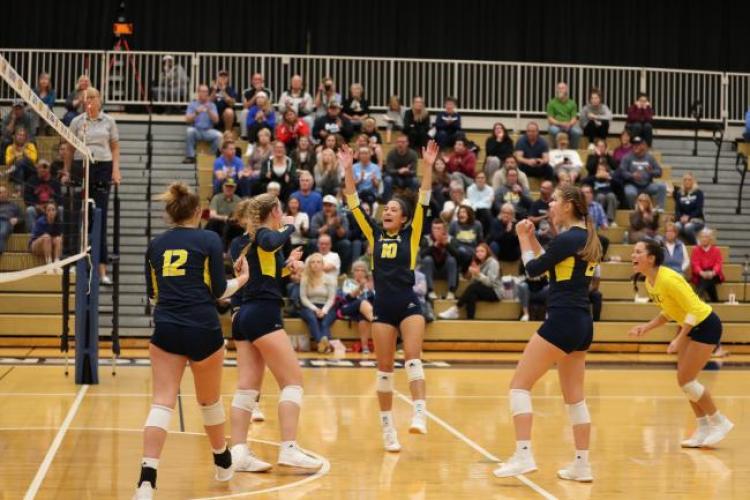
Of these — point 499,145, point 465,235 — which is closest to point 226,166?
point 465,235

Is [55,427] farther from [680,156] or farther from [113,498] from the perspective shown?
[680,156]

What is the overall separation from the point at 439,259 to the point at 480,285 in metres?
0.78

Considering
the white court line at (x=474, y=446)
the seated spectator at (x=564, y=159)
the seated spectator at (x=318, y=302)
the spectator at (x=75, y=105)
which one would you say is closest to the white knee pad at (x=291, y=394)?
the white court line at (x=474, y=446)

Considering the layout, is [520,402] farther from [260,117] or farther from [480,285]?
[260,117]

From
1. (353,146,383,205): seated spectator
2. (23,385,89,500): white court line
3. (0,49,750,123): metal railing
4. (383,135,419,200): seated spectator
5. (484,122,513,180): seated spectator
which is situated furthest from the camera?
(0,49,750,123): metal railing

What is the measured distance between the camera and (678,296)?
10.3 meters

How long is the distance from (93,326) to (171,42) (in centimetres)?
1329

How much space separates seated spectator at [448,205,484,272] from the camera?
19.6 meters

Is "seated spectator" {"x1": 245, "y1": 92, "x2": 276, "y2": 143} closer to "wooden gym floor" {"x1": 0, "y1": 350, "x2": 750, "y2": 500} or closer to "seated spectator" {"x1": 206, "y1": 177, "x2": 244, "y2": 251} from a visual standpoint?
"seated spectator" {"x1": 206, "y1": 177, "x2": 244, "y2": 251}

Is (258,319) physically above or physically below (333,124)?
below

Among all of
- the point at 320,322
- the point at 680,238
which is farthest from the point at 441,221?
the point at 680,238

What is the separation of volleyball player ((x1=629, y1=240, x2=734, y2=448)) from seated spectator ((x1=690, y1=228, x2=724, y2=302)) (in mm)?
9989

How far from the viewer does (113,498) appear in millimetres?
8055

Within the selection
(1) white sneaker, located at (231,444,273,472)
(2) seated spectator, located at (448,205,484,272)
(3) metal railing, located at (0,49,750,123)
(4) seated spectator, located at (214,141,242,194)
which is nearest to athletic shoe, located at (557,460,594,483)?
(1) white sneaker, located at (231,444,273,472)
